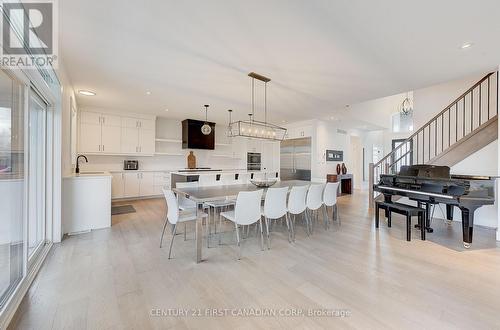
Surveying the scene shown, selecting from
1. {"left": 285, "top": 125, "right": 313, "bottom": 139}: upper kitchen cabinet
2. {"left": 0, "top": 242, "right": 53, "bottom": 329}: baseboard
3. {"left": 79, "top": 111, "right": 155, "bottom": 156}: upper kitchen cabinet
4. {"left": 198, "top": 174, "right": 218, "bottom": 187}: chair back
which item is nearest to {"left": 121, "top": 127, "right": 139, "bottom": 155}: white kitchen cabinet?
{"left": 79, "top": 111, "right": 155, "bottom": 156}: upper kitchen cabinet

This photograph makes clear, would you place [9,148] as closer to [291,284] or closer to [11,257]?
[11,257]

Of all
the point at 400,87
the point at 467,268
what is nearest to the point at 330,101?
the point at 400,87

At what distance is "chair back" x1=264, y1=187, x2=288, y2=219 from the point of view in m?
2.91

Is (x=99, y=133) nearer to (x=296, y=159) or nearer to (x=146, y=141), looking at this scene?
(x=146, y=141)

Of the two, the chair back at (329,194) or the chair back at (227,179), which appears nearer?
the chair back at (329,194)

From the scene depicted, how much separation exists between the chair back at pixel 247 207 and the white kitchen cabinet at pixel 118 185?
14.9 ft

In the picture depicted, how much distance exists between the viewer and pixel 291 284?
6.56ft

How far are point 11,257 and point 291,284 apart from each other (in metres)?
2.52

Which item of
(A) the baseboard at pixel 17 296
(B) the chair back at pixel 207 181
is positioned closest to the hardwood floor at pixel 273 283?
(A) the baseboard at pixel 17 296

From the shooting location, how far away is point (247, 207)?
→ 2.64 m

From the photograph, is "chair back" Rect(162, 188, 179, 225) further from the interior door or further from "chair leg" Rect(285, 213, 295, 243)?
the interior door

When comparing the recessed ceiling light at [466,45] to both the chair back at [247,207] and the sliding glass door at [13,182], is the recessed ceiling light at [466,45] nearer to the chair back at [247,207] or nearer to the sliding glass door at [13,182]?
the chair back at [247,207]

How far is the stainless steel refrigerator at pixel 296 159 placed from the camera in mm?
7207

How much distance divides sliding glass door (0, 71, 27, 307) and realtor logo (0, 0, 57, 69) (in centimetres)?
22
